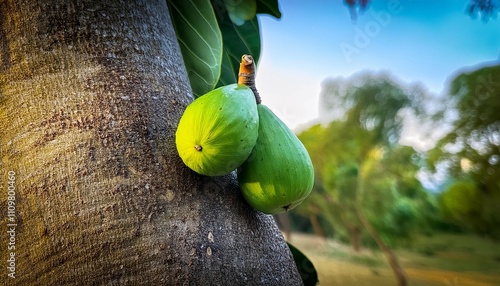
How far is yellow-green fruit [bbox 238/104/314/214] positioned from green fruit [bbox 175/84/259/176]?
0.02 meters

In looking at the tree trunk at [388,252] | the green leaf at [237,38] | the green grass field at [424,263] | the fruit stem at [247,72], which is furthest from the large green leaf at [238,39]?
the tree trunk at [388,252]

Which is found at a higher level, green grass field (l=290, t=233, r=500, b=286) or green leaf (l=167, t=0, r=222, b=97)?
green leaf (l=167, t=0, r=222, b=97)

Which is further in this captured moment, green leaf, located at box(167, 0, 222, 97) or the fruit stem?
green leaf, located at box(167, 0, 222, 97)

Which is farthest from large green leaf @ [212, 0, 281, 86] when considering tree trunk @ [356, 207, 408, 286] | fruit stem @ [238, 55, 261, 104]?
tree trunk @ [356, 207, 408, 286]

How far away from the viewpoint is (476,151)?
3936mm

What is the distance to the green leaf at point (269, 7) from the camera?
2.73 feet

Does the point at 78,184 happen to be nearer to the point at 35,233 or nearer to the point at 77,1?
the point at 35,233

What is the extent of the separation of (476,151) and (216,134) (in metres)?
4.14

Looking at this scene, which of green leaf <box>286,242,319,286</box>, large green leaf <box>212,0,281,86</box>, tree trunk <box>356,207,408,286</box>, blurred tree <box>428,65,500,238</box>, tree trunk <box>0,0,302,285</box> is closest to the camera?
tree trunk <box>0,0,302,285</box>

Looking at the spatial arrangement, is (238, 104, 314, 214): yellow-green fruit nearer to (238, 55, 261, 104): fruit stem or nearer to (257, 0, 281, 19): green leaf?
(238, 55, 261, 104): fruit stem

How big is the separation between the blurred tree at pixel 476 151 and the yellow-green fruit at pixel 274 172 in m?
3.78

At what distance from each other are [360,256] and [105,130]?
5.59 metres

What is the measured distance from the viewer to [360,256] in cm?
555

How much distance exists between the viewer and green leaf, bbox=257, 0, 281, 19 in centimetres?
83
